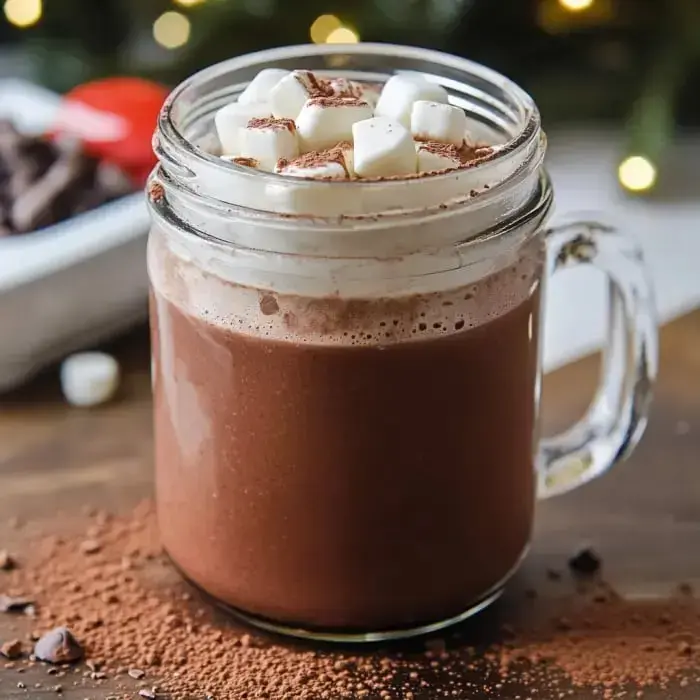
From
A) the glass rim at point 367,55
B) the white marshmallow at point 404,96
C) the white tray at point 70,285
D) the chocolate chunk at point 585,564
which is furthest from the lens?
the white tray at point 70,285

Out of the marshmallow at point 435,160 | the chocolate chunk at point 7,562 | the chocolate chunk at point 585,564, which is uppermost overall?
the marshmallow at point 435,160

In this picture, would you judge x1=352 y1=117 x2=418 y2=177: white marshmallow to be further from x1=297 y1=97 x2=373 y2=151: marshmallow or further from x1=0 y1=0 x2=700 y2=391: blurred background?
x1=0 y1=0 x2=700 y2=391: blurred background

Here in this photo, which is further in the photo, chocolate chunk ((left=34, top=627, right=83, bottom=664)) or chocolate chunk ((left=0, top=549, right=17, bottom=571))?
chocolate chunk ((left=0, top=549, right=17, bottom=571))

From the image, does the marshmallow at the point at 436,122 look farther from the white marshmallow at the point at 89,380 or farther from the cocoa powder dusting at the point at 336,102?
the white marshmallow at the point at 89,380

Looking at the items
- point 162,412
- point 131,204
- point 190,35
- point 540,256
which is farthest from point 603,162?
point 162,412

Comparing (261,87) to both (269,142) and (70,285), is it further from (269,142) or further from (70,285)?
(70,285)

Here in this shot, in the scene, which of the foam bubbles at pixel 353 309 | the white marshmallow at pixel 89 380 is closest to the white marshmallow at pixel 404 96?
the foam bubbles at pixel 353 309

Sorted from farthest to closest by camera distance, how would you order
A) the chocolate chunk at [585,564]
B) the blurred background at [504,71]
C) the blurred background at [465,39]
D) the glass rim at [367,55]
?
the blurred background at [465,39]
the blurred background at [504,71]
the chocolate chunk at [585,564]
the glass rim at [367,55]

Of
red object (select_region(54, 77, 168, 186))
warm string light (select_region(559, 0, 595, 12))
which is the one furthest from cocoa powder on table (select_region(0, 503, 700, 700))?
warm string light (select_region(559, 0, 595, 12))
